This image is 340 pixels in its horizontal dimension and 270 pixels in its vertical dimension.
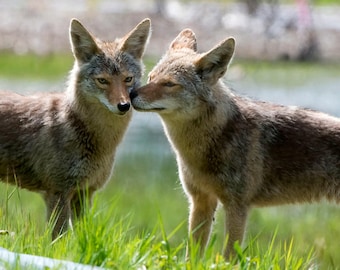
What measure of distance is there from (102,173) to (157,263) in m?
2.32

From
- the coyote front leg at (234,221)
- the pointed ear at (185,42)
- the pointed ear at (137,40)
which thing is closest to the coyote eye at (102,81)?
the pointed ear at (137,40)

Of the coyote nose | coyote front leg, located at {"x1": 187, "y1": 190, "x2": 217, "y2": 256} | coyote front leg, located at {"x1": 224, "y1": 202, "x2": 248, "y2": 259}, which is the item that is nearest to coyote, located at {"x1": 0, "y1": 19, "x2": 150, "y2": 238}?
the coyote nose

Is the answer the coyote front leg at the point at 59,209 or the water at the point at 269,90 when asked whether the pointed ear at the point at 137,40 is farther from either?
the water at the point at 269,90

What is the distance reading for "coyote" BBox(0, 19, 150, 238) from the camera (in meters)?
9.29

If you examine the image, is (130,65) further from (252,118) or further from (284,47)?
(284,47)

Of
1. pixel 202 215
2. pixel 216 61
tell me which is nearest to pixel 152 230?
pixel 202 215

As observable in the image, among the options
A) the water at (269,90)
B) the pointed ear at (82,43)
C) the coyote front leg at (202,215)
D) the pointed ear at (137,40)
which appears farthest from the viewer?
the water at (269,90)

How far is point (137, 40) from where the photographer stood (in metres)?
9.76

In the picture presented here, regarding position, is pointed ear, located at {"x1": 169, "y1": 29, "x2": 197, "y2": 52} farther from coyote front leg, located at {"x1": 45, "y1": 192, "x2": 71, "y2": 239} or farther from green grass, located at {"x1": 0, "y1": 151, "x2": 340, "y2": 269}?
coyote front leg, located at {"x1": 45, "y1": 192, "x2": 71, "y2": 239}

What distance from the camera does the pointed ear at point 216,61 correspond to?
912 centimetres

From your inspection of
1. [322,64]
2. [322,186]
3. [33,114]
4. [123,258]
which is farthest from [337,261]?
[322,64]

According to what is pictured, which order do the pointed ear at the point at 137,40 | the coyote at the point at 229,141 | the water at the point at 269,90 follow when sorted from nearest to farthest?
the coyote at the point at 229,141
the pointed ear at the point at 137,40
the water at the point at 269,90

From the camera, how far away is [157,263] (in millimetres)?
7215

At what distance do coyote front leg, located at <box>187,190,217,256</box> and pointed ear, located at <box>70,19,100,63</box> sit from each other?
152 cm
